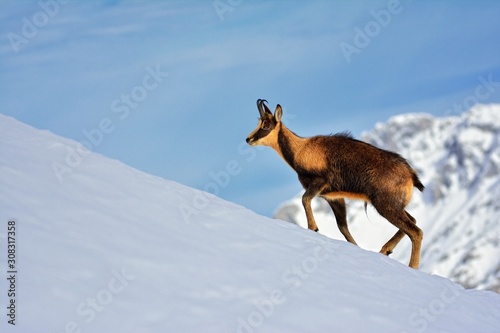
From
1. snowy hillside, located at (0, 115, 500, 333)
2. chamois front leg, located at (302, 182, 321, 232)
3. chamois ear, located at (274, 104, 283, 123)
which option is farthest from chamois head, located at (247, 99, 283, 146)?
snowy hillside, located at (0, 115, 500, 333)

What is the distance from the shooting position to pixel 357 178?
16906 mm

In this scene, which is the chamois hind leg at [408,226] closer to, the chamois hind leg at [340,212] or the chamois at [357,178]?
the chamois at [357,178]

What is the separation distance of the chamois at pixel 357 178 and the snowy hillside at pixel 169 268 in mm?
1957

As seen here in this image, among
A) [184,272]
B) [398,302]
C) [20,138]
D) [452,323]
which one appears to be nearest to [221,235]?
[184,272]

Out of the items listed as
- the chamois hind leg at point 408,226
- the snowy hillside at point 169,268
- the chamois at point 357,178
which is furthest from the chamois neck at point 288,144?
the snowy hillside at point 169,268

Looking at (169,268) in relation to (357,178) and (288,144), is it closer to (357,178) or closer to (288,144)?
(357,178)

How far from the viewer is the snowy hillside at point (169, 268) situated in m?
9.43

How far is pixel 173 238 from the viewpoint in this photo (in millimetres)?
12086

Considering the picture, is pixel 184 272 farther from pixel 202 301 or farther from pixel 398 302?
pixel 398 302

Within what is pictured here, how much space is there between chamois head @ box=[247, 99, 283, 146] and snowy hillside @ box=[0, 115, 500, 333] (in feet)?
9.91

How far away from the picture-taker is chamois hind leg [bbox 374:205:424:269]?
54.3 feet

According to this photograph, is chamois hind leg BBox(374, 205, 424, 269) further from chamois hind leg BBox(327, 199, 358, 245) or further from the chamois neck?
the chamois neck

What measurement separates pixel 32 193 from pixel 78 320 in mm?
3636

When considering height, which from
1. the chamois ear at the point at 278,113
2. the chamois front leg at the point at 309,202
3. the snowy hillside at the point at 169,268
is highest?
the chamois ear at the point at 278,113
